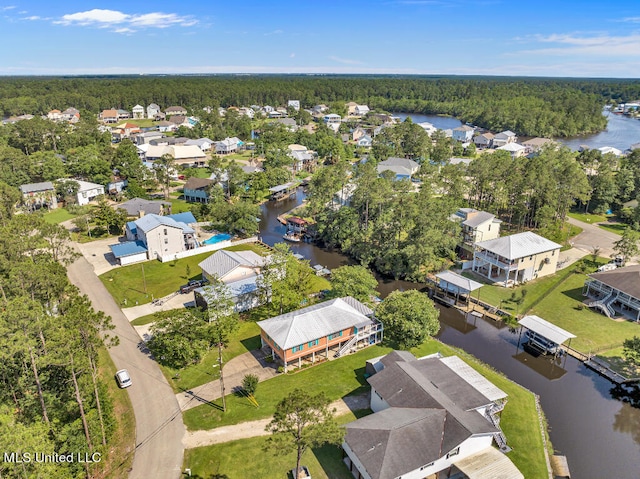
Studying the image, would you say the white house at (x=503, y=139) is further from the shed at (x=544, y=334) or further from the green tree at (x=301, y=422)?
the green tree at (x=301, y=422)

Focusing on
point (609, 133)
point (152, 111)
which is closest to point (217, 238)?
point (152, 111)

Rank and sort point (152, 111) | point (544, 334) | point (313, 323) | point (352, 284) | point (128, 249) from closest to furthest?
point (313, 323) < point (544, 334) < point (352, 284) < point (128, 249) < point (152, 111)

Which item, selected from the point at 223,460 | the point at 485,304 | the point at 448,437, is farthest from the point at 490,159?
the point at 223,460

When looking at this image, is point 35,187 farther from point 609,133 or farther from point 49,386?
point 609,133

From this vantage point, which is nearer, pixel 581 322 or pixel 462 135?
pixel 581 322

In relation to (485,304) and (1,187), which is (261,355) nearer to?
(485,304)

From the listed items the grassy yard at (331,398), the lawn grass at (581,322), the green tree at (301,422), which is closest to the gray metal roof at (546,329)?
the lawn grass at (581,322)

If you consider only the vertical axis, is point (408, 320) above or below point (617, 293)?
above
